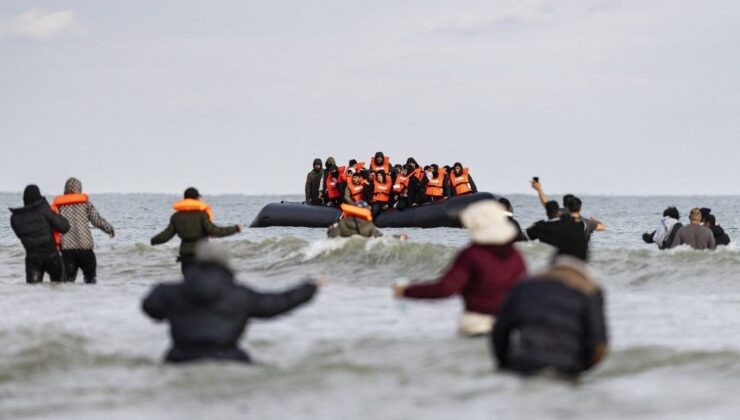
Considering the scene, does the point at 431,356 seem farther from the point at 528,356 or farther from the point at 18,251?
the point at 18,251

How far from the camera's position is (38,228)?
617 inches

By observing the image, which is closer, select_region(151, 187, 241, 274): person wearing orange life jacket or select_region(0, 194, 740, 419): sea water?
select_region(0, 194, 740, 419): sea water

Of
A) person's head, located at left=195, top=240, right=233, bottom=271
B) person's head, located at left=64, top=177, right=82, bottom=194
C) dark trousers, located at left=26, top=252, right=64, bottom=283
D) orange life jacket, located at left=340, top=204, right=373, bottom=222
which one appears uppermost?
person's head, located at left=64, top=177, right=82, bottom=194

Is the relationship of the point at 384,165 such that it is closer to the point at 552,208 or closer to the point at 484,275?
the point at 552,208

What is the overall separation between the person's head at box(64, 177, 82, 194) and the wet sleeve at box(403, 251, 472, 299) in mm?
8738

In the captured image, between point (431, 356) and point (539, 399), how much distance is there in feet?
8.20

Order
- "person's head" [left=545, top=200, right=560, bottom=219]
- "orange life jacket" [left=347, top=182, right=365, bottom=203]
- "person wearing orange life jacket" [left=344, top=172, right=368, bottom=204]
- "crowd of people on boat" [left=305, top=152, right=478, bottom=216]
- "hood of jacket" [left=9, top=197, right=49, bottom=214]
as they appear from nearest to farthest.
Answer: "person's head" [left=545, top=200, right=560, bottom=219], "hood of jacket" [left=9, top=197, right=49, bottom=214], "person wearing orange life jacket" [left=344, top=172, right=368, bottom=204], "orange life jacket" [left=347, top=182, right=365, bottom=203], "crowd of people on boat" [left=305, top=152, right=478, bottom=216]

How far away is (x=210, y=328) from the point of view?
8102 millimetres

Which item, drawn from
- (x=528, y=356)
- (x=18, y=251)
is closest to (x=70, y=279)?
(x=528, y=356)

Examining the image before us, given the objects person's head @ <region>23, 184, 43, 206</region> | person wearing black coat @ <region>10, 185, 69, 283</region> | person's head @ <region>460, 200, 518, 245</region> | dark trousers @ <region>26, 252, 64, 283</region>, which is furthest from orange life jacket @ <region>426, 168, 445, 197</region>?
person's head @ <region>460, 200, 518, 245</region>

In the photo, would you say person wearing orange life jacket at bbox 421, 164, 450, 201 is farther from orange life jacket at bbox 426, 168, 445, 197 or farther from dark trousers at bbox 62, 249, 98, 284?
dark trousers at bbox 62, 249, 98, 284

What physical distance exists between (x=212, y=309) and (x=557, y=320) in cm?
217

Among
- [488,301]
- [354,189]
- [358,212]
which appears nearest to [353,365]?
[488,301]

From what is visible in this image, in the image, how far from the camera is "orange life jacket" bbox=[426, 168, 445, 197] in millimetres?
33831
